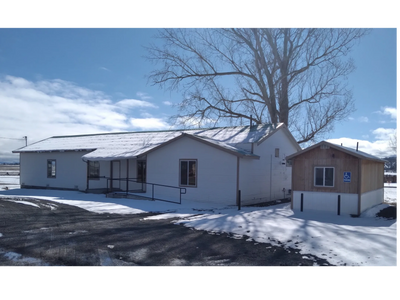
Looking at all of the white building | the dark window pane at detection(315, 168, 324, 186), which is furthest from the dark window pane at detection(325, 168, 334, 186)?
the white building

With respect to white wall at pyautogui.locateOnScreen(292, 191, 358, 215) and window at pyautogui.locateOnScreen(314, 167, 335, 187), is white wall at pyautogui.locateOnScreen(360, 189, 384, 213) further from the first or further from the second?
window at pyautogui.locateOnScreen(314, 167, 335, 187)

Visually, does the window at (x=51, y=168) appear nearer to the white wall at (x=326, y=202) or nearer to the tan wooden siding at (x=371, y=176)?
the white wall at (x=326, y=202)

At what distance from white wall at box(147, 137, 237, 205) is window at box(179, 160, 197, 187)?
0.22 meters

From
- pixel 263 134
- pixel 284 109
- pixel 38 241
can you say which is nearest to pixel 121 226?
pixel 38 241

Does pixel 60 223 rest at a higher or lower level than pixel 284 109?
lower

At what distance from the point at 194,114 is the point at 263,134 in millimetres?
→ 9149

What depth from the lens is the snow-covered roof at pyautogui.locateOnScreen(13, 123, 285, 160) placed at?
1952cm

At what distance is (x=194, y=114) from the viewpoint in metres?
28.1

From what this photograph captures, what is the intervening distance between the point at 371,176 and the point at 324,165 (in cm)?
336

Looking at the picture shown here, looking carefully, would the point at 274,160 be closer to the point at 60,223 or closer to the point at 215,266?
the point at 60,223

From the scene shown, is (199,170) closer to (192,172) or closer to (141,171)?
(192,172)

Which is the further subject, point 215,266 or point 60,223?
point 60,223

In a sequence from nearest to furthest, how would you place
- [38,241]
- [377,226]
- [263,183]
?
[38,241], [377,226], [263,183]
